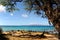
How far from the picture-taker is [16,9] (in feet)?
85.3

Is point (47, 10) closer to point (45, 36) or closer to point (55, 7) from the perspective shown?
point (55, 7)

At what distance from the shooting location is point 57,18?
24.7 metres

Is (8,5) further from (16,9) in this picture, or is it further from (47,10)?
(47,10)

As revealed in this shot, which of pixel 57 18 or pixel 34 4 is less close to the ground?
pixel 34 4

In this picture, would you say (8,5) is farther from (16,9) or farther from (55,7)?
(55,7)

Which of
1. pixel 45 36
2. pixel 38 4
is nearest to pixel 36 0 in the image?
pixel 38 4

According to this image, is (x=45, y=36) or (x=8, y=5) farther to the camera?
(x=45, y=36)

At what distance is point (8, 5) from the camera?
25969 millimetres

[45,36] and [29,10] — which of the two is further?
[45,36]

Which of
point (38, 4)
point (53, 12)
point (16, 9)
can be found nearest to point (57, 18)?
point (53, 12)

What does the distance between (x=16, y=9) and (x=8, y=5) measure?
91 centimetres

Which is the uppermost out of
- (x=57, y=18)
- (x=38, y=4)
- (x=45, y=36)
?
(x=38, y=4)

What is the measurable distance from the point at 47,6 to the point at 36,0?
4.16ft

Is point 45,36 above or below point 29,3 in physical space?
below
